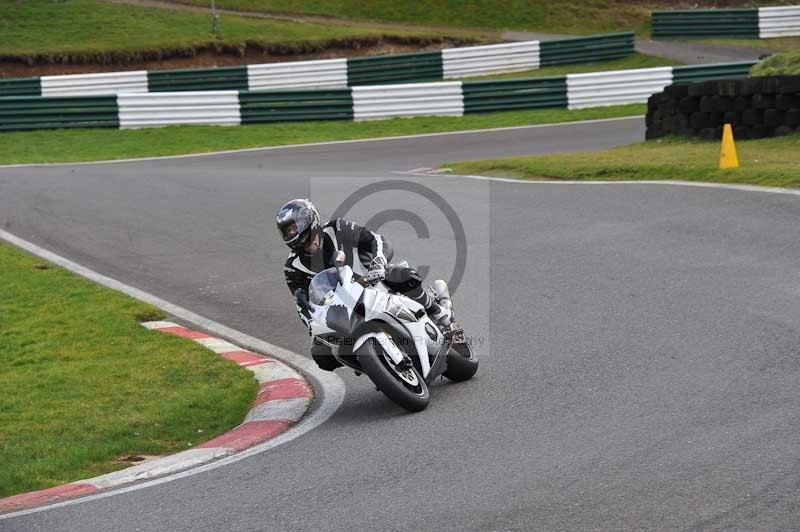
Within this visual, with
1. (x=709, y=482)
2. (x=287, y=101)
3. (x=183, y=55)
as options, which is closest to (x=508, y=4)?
(x=183, y=55)

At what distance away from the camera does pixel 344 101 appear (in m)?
27.8

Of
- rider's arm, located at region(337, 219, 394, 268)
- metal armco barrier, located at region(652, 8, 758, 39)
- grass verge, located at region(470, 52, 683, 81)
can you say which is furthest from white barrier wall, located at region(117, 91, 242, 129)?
rider's arm, located at region(337, 219, 394, 268)

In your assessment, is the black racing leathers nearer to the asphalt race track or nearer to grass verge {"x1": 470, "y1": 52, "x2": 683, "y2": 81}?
the asphalt race track

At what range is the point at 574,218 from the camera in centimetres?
1370

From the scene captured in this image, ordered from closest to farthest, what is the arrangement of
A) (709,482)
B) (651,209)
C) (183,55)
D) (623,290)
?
(709,482), (623,290), (651,209), (183,55)

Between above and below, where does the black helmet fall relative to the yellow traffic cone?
above

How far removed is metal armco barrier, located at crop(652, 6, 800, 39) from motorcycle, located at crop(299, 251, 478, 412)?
32.1 meters

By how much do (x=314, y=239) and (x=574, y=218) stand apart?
6.27 metres

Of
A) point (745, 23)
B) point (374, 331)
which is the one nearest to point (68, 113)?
point (374, 331)

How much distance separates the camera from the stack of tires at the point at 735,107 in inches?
695

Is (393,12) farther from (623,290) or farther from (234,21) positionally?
(623,290)

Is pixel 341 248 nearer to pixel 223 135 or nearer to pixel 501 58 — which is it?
pixel 223 135

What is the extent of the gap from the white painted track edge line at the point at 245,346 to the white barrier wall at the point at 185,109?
12.5 metres

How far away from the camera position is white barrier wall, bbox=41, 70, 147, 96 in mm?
29297
